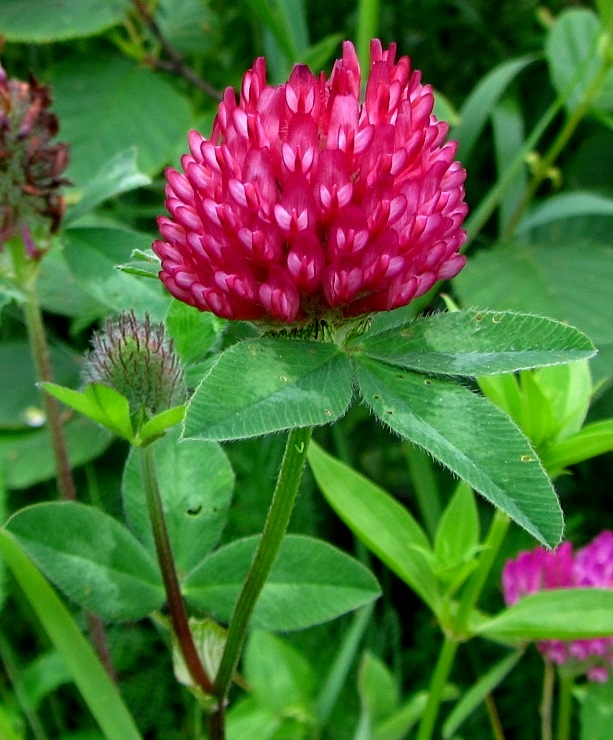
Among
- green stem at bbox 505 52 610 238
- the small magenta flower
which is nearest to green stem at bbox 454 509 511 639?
the small magenta flower

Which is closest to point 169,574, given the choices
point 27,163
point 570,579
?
point 27,163

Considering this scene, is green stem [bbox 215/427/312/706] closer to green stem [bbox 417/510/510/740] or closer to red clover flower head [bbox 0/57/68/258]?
green stem [bbox 417/510/510/740]

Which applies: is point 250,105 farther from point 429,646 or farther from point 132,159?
point 429,646

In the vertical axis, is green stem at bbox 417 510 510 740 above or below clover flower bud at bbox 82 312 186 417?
below

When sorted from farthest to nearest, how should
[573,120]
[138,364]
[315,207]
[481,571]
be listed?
[573,120]
[481,571]
[138,364]
[315,207]

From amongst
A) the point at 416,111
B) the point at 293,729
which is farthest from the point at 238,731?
the point at 416,111

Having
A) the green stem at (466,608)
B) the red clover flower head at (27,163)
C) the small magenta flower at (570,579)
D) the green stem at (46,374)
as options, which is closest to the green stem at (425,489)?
the small magenta flower at (570,579)

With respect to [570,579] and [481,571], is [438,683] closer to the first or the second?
[481,571]
